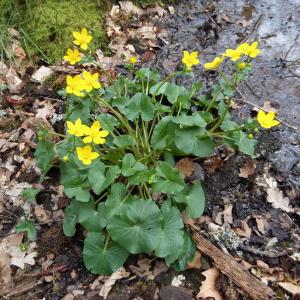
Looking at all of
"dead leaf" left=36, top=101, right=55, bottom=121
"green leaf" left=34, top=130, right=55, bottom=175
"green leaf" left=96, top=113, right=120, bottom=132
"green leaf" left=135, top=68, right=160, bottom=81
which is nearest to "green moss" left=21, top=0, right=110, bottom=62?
"dead leaf" left=36, top=101, right=55, bottom=121

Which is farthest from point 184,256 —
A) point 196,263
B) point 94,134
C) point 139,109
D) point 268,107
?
point 268,107

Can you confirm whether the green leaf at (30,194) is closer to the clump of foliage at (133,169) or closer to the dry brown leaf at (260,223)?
the clump of foliage at (133,169)

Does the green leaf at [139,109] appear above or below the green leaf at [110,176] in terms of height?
above

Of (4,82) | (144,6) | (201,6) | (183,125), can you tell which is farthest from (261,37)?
(4,82)

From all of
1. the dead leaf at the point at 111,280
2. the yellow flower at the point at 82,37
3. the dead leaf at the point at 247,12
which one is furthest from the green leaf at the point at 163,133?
the dead leaf at the point at 247,12

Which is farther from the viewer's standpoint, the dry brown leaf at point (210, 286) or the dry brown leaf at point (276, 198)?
the dry brown leaf at point (276, 198)

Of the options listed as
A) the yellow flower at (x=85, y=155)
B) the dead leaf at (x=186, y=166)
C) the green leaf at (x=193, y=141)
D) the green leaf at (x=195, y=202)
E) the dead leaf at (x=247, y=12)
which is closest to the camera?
the yellow flower at (x=85, y=155)
